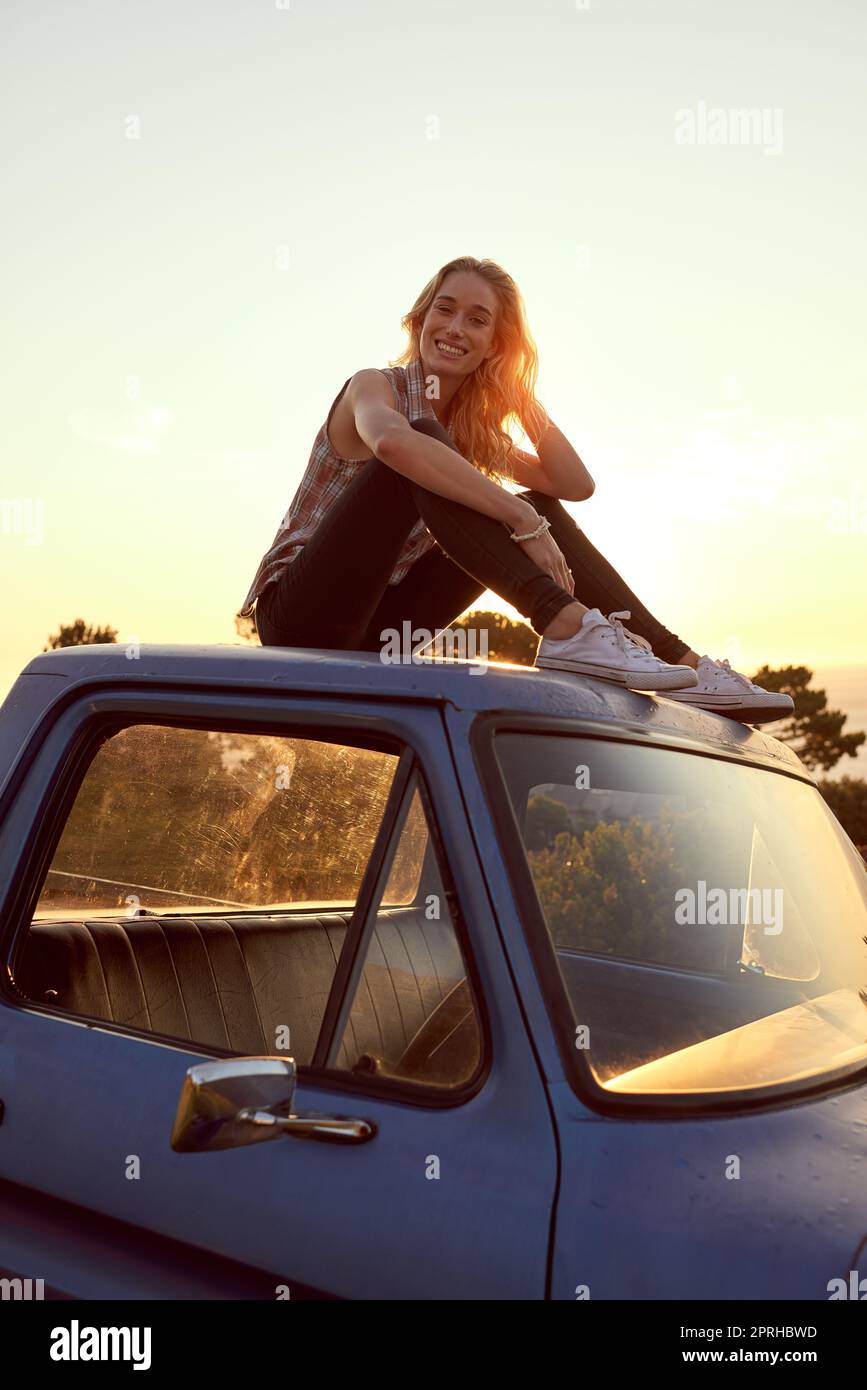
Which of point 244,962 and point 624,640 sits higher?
point 624,640

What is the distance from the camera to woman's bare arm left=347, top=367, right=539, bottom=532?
125 inches

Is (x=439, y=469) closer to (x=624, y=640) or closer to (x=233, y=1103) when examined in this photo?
(x=624, y=640)

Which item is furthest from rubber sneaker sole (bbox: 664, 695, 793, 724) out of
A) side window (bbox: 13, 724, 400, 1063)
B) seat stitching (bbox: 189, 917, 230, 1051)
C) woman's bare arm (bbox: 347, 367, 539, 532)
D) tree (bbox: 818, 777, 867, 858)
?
tree (bbox: 818, 777, 867, 858)

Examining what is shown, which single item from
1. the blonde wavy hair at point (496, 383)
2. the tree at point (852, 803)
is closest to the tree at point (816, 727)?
the tree at point (852, 803)

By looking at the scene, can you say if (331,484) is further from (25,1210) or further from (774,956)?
(25,1210)

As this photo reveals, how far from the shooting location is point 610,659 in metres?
2.66

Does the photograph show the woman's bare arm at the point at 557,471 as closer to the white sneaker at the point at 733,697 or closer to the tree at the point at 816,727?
the white sneaker at the point at 733,697

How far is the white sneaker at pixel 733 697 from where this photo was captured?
3.01 metres

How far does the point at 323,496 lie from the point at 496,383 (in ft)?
2.33

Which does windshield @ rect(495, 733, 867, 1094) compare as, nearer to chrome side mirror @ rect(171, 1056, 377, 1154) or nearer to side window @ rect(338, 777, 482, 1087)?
side window @ rect(338, 777, 482, 1087)

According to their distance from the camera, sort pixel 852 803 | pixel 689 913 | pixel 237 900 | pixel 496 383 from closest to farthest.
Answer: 1. pixel 689 913
2. pixel 237 900
3. pixel 496 383
4. pixel 852 803

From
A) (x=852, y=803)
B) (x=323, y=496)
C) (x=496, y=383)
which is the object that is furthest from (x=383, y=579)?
(x=852, y=803)

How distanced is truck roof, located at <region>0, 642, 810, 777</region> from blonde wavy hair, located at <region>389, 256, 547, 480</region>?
1782mm
